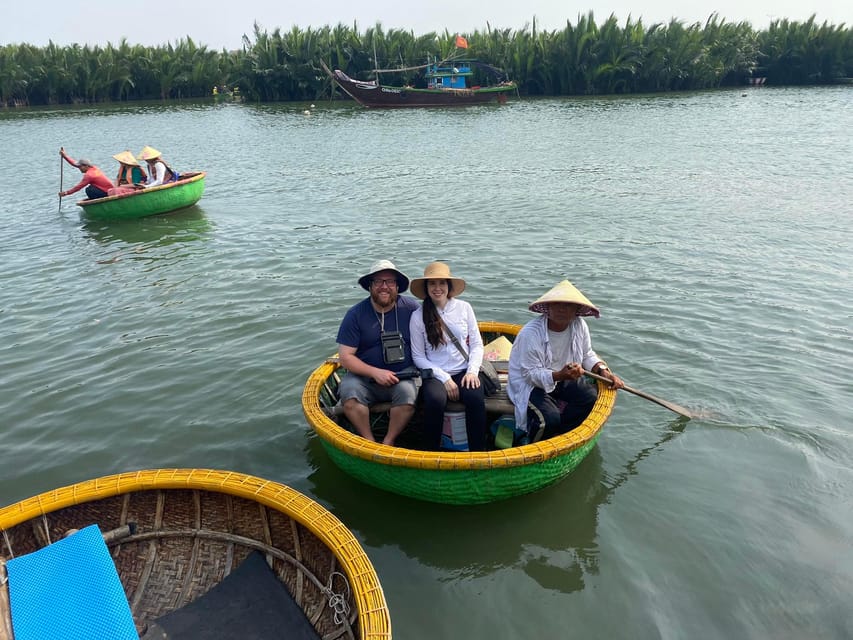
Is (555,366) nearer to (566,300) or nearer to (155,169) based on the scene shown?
(566,300)

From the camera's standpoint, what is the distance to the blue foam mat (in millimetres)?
2873

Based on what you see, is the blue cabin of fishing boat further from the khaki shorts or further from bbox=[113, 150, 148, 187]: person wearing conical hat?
the khaki shorts

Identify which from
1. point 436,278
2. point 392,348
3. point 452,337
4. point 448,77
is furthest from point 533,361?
point 448,77

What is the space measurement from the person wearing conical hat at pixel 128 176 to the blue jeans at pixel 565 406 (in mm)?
11122

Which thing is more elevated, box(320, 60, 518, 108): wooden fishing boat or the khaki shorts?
box(320, 60, 518, 108): wooden fishing boat

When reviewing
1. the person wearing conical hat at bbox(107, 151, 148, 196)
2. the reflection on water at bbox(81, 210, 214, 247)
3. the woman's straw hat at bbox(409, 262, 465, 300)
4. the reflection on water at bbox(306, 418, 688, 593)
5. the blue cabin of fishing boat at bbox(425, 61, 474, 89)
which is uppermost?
the blue cabin of fishing boat at bbox(425, 61, 474, 89)

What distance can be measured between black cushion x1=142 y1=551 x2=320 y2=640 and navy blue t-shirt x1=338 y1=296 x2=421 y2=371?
5.98 ft

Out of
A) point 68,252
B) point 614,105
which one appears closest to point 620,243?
point 68,252

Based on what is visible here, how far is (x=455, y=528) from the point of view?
436 centimetres

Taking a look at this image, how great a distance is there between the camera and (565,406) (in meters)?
4.92

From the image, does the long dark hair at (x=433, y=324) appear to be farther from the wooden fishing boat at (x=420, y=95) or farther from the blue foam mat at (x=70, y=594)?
the wooden fishing boat at (x=420, y=95)

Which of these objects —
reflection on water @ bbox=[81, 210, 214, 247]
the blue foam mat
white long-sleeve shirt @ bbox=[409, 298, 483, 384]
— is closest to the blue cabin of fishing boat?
reflection on water @ bbox=[81, 210, 214, 247]

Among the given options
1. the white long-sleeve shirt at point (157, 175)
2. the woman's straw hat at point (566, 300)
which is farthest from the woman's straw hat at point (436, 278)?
the white long-sleeve shirt at point (157, 175)

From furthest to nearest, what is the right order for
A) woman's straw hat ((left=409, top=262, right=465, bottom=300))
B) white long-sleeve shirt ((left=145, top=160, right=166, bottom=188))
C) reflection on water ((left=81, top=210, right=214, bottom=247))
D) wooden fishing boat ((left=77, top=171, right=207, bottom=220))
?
white long-sleeve shirt ((left=145, top=160, right=166, bottom=188)) < wooden fishing boat ((left=77, top=171, right=207, bottom=220)) < reflection on water ((left=81, top=210, right=214, bottom=247)) < woman's straw hat ((left=409, top=262, right=465, bottom=300))
